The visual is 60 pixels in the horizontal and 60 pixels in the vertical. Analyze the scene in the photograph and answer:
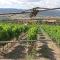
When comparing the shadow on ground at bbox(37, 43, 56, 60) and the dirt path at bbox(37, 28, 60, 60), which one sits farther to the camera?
the shadow on ground at bbox(37, 43, 56, 60)

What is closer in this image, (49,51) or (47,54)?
(47,54)

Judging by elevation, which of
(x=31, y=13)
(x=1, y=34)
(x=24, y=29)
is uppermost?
(x=31, y=13)

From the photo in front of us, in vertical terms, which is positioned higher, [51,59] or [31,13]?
[31,13]

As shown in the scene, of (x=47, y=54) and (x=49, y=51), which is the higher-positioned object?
(x=47, y=54)

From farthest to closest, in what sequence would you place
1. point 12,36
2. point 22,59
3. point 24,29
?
point 24,29, point 12,36, point 22,59

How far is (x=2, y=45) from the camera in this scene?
63.3ft

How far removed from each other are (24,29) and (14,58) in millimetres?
21236

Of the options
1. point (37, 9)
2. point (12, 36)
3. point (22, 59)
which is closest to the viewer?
point (37, 9)

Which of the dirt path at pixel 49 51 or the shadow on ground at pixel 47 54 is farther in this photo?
the shadow on ground at pixel 47 54

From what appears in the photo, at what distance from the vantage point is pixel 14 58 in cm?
1448

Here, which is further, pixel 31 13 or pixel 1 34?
pixel 1 34

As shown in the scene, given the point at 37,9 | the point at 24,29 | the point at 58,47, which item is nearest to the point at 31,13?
the point at 37,9

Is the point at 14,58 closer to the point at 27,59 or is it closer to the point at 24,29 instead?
the point at 27,59

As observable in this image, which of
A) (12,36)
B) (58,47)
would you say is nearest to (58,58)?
(58,47)
